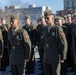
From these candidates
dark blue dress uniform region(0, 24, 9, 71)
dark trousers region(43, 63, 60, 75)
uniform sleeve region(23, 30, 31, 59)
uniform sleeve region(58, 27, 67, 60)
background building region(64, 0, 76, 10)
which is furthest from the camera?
background building region(64, 0, 76, 10)

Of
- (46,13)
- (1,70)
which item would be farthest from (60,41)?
(1,70)

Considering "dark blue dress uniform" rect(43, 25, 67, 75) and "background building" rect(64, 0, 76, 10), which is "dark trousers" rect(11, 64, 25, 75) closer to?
"dark blue dress uniform" rect(43, 25, 67, 75)

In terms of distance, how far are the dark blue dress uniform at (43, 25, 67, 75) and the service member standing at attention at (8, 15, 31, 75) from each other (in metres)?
0.50

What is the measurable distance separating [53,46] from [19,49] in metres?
0.85

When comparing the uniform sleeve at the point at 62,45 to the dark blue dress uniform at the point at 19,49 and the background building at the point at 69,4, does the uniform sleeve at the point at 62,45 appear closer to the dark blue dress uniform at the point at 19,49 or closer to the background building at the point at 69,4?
the dark blue dress uniform at the point at 19,49

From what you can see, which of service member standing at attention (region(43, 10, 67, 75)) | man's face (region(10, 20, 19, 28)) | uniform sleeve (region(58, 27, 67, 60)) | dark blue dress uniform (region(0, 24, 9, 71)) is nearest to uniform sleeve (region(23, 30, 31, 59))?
man's face (region(10, 20, 19, 28))

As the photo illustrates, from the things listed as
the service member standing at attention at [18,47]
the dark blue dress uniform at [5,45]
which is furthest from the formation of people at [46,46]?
the dark blue dress uniform at [5,45]

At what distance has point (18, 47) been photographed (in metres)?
6.82

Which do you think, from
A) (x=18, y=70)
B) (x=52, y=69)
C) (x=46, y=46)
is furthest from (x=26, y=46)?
(x=52, y=69)

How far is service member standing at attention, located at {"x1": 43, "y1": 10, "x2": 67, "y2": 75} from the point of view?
6395 mm

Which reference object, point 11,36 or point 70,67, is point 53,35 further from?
point 70,67

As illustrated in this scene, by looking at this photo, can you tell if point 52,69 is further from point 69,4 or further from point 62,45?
point 69,4

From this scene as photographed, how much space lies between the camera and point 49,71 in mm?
6531

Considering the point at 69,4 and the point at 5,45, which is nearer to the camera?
the point at 5,45
